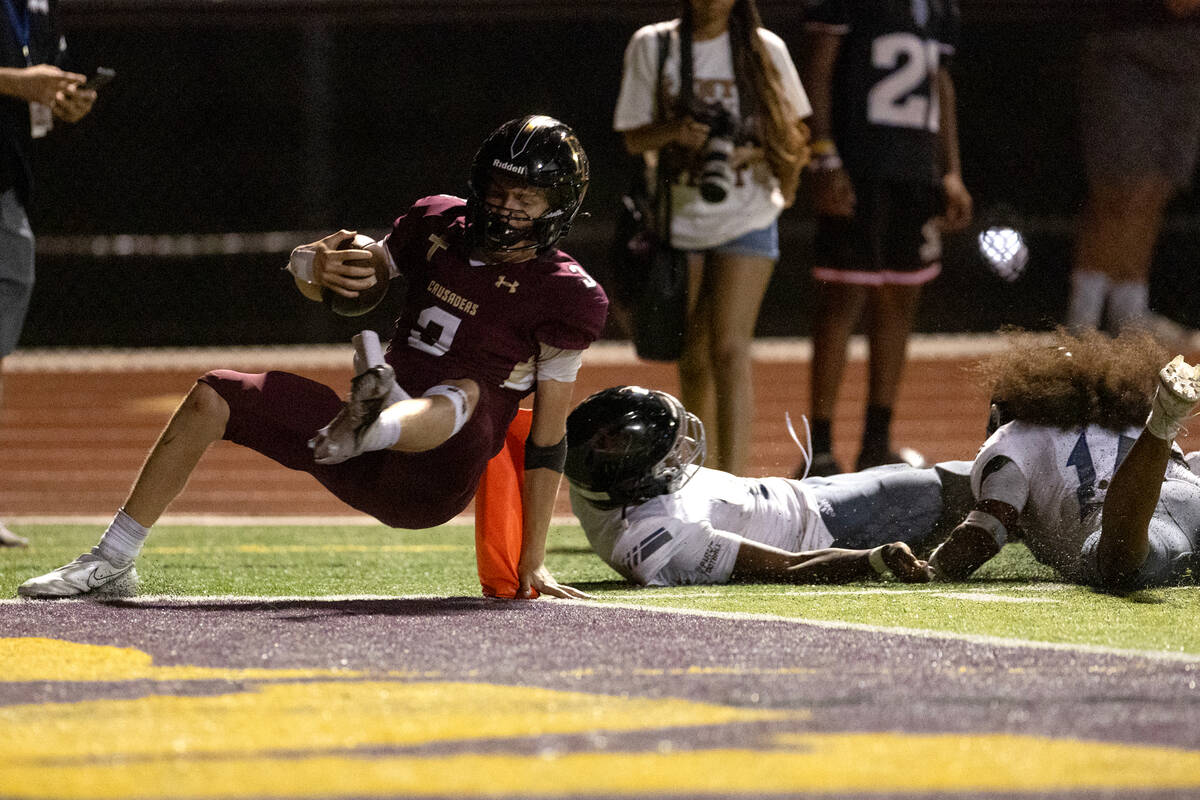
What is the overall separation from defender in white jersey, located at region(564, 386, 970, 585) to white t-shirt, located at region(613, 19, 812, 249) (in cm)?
108

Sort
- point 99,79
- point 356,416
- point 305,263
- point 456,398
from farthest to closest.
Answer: point 99,79 < point 305,263 < point 456,398 < point 356,416

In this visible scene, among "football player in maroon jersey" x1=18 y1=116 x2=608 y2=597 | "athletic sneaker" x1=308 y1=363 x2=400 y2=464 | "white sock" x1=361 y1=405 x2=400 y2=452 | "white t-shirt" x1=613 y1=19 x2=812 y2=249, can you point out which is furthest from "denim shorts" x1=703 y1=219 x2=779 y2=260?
"athletic sneaker" x1=308 y1=363 x2=400 y2=464

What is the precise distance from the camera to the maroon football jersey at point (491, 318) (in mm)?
3762

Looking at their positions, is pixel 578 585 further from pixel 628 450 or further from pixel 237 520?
pixel 237 520

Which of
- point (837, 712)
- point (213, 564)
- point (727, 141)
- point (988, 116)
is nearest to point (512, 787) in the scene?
point (837, 712)

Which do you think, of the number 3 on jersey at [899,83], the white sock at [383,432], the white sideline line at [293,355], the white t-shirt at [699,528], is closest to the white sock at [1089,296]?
the number 3 on jersey at [899,83]

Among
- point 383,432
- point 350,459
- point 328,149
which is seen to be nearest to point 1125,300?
point 350,459

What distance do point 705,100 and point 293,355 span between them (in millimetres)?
6457

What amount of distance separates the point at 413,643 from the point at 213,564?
1928mm

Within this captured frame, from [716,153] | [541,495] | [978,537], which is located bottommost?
[978,537]

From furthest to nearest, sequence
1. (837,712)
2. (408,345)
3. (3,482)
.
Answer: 1. (3,482)
2. (408,345)
3. (837,712)

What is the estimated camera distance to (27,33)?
533 cm

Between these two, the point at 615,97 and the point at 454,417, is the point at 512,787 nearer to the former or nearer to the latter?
the point at 454,417

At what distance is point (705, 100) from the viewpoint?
534cm
